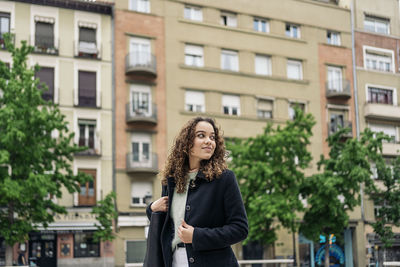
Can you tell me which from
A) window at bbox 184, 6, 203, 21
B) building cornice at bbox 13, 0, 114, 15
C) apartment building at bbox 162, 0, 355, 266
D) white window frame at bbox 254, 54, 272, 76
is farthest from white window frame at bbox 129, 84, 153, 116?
white window frame at bbox 254, 54, 272, 76

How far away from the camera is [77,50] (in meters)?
32.3

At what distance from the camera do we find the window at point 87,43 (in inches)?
1284

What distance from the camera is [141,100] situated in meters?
33.2

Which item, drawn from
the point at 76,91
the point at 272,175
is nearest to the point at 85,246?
the point at 76,91

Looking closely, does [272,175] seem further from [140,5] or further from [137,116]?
[140,5]

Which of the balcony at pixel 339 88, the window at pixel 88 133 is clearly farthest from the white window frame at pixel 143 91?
the balcony at pixel 339 88

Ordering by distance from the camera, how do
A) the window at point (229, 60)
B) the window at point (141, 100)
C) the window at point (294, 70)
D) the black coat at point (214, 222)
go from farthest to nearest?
1. the window at point (294, 70)
2. the window at point (229, 60)
3. the window at point (141, 100)
4. the black coat at point (214, 222)

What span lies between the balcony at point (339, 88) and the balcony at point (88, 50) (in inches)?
604

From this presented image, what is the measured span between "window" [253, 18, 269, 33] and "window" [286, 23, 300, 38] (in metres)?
1.67

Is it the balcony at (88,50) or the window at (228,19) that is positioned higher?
the window at (228,19)

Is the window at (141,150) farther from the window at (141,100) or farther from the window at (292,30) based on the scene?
the window at (292,30)

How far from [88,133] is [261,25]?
13.5 m

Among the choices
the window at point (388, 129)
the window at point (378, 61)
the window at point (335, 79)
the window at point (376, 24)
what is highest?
the window at point (376, 24)

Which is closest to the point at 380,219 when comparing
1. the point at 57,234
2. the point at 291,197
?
the point at 291,197
